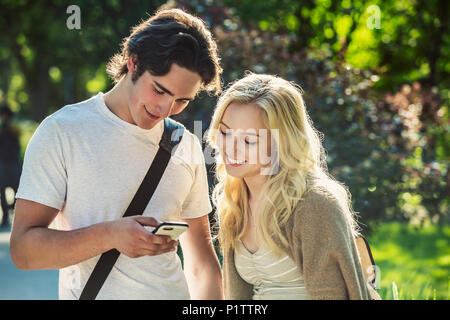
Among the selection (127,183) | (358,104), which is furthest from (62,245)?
(358,104)

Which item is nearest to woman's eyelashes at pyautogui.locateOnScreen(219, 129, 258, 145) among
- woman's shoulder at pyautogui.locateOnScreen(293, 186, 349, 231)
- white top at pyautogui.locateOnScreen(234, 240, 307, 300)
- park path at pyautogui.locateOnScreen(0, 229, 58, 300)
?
woman's shoulder at pyautogui.locateOnScreen(293, 186, 349, 231)

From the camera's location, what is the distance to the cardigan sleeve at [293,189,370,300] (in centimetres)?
213

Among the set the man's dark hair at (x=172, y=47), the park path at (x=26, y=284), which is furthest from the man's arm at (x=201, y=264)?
the park path at (x=26, y=284)

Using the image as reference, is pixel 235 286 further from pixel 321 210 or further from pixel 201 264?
pixel 321 210

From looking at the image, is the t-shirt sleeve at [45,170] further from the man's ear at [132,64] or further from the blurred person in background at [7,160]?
the blurred person in background at [7,160]

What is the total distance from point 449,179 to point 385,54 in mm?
7315

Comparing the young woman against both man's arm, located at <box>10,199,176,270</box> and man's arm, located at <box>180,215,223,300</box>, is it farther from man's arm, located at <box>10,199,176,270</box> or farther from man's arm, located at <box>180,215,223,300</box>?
man's arm, located at <box>10,199,176,270</box>

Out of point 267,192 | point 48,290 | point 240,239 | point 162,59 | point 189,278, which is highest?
point 162,59

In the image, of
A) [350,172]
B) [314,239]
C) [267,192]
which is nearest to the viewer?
[314,239]

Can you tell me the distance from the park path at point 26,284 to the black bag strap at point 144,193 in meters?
3.91

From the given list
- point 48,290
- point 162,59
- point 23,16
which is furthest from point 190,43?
point 23,16

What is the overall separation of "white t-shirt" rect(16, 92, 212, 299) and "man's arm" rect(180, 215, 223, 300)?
0.17m

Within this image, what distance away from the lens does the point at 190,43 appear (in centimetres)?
252
